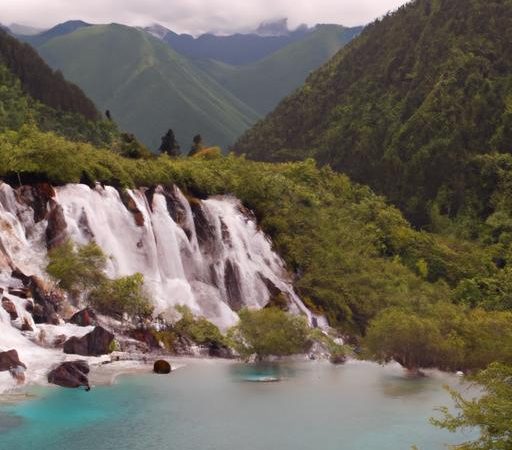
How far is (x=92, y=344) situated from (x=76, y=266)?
689cm

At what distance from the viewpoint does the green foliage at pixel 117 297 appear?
48.2 metres

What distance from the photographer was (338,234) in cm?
7806

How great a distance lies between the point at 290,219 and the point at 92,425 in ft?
151

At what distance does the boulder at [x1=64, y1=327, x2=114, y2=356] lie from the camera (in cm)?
4131

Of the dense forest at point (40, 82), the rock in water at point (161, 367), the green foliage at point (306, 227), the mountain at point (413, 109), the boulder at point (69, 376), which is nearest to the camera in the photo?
the boulder at point (69, 376)

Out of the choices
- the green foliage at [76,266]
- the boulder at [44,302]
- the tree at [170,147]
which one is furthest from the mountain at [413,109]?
the boulder at [44,302]

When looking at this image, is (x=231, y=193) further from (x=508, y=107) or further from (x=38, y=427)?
(x=508, y=107)

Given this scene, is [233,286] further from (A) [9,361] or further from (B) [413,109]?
(B) [413,109]

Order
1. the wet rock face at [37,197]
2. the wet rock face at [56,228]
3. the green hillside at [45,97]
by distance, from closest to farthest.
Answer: the wet rock face at [56,228] → the wet rock face at [37,197] → the green hillside at [45,97]

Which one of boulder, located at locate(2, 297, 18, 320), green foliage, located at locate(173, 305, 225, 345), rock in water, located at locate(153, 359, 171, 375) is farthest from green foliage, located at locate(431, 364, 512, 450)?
green foliage, located at locate(173, 305, 225, 345)

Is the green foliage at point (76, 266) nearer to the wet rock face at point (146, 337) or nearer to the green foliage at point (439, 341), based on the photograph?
the wet rock face at point (146, 337)

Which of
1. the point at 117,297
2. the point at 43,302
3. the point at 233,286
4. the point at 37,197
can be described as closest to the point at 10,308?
the point at 43,302

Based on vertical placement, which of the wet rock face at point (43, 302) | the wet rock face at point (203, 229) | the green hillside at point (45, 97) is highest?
the green hillside at point (45, 97)

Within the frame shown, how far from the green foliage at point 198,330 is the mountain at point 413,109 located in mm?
83116
